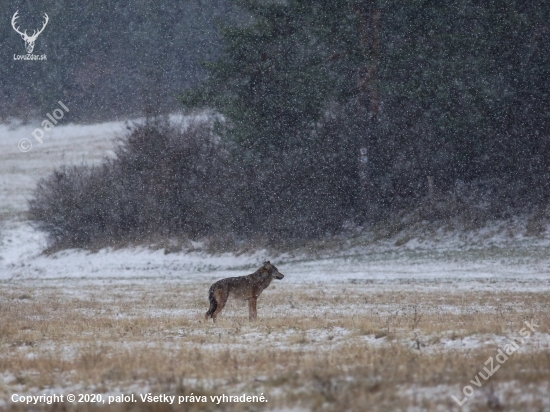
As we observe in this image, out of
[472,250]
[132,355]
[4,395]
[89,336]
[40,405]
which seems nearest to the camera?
[40,405]

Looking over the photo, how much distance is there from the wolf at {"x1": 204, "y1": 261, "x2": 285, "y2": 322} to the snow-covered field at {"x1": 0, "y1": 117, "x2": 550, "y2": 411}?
314 millimetres

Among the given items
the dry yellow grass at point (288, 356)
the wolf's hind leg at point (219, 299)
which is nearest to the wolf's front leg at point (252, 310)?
the dry yellow grass at point (288, 356)

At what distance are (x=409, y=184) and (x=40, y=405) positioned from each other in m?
32.0

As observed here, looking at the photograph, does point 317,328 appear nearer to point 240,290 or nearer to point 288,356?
point 288,356

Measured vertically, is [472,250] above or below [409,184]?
below

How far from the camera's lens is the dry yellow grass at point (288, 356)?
6.32m

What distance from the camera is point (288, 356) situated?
8664mm

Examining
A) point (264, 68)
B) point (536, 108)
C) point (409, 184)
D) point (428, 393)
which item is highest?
point (264, 68)

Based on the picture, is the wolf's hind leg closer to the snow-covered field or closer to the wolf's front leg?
the snow-covered field

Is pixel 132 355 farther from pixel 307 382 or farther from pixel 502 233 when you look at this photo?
pixel 502 233

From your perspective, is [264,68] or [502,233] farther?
[264,68]

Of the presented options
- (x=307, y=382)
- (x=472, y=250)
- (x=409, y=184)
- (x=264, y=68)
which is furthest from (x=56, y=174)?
(x=307, y=382)

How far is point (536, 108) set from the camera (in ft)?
109

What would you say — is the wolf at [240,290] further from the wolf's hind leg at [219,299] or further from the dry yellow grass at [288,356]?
the dry yellow grass at [288,356]
